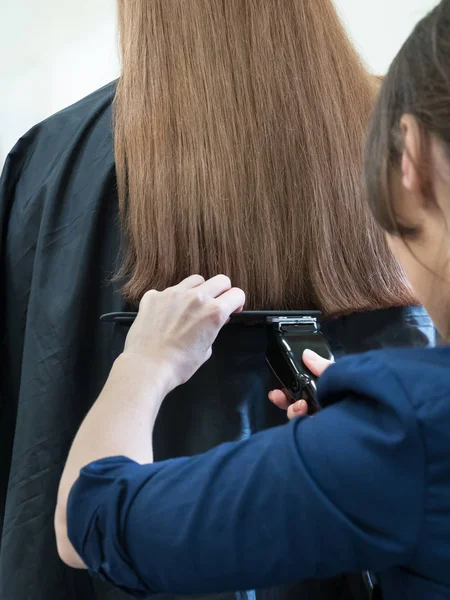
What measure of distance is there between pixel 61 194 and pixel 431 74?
45 cm

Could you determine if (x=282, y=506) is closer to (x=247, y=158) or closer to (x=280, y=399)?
(x=280, y=399)

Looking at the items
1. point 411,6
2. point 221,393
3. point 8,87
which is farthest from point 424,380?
point 411,6

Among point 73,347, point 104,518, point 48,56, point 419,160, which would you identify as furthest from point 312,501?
point 48,56

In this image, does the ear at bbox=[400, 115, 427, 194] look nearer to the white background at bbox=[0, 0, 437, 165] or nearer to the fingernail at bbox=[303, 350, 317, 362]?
the fingernail at bbox=[303, 350, 317, 362]

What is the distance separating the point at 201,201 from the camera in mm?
670

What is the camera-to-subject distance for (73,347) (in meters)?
0.68

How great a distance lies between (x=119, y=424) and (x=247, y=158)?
35cm

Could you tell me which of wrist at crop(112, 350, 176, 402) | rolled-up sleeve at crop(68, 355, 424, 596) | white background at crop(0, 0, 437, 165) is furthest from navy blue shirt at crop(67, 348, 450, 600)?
white background at crop(0, 0, 437, 165)

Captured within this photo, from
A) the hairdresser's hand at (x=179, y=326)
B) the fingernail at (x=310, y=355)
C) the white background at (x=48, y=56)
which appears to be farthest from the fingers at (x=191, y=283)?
the white background at (x=48, y=56)

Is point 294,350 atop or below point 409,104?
below

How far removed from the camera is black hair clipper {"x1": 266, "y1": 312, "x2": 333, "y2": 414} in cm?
59

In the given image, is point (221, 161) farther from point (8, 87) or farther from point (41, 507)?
point (8, 87)

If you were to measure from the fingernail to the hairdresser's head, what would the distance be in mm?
154

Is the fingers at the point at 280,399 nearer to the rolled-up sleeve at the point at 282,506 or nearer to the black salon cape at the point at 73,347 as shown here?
the black salon cape at the point at 73,347
